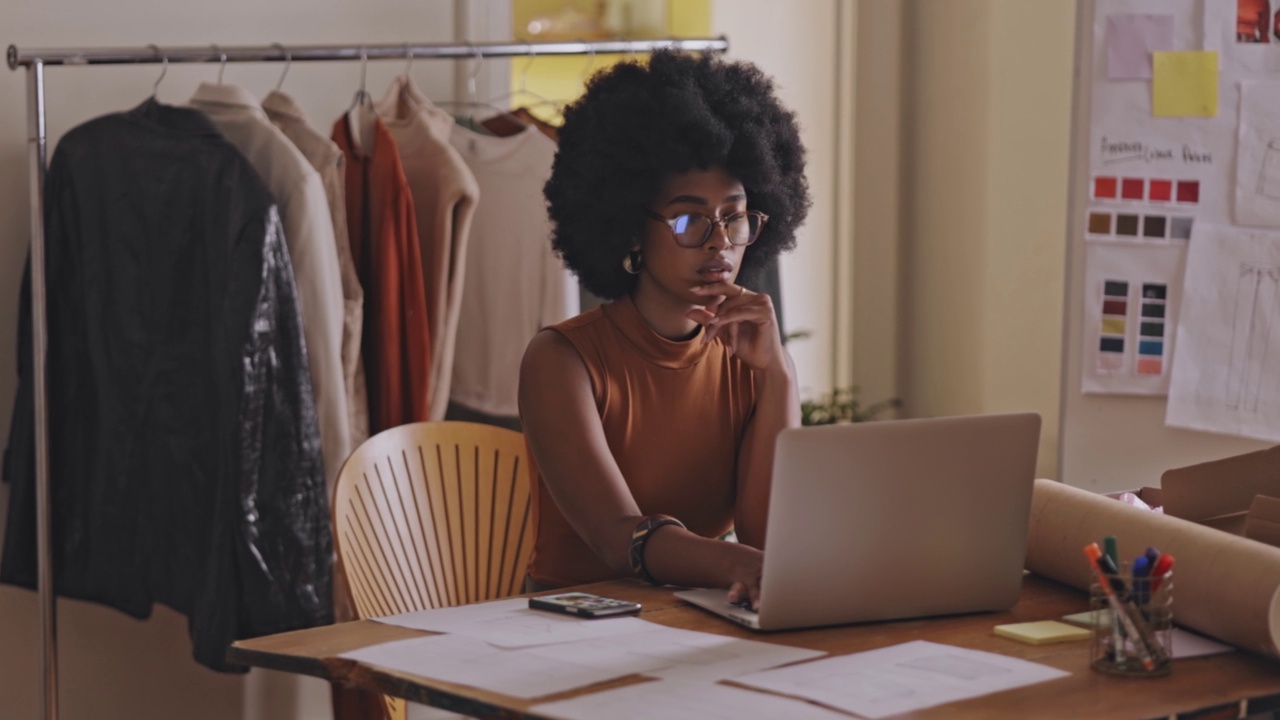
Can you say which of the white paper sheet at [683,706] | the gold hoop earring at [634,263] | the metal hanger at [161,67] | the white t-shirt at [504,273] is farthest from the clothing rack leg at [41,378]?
the white paper sheet at [683,706]

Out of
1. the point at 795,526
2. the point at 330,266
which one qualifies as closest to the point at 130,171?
the point at 330,266

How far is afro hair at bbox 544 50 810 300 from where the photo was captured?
2.11 m

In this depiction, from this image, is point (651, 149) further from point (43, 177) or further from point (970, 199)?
point (970, 199)

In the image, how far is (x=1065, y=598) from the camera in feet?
5.64

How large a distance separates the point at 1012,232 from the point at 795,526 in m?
2.08

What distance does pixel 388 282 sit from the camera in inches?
107

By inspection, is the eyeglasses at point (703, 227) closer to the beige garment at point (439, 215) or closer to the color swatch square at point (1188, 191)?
the beige garment at point (439, 215)

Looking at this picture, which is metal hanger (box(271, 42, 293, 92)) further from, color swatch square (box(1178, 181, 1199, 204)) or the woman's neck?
color swatch square (box(1178, 181, 1199, 204))

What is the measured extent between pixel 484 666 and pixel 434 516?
0.94 meters

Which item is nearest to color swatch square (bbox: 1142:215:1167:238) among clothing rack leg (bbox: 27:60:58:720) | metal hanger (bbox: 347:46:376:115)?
metal hanger (bbox: 347:46:376:115)

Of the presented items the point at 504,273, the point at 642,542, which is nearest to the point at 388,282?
the point at 504,273

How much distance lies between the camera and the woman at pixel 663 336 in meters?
2.02

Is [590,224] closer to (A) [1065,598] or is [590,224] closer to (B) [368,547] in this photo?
(B) [368,547]

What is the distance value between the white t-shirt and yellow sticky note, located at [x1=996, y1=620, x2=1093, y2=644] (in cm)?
152
